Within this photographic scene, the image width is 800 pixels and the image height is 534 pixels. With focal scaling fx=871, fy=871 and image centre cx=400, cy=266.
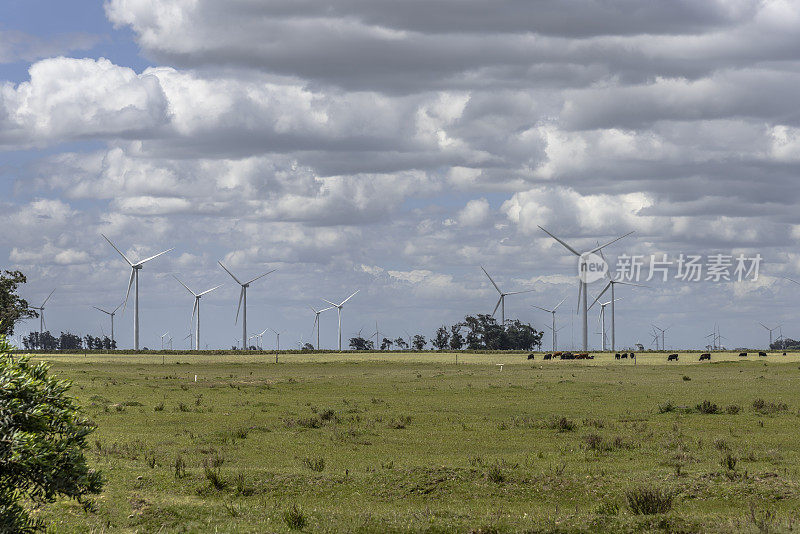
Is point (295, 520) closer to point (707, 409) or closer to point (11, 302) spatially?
point (707, 409)

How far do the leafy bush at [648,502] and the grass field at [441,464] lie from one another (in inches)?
3.0

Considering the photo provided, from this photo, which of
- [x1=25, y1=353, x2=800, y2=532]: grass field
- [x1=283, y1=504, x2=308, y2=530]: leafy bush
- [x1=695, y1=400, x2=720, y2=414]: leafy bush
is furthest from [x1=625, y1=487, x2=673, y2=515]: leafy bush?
[x1=695, y1=400, x2=720, y2=414]: leafy bush

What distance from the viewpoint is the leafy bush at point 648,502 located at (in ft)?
67.4

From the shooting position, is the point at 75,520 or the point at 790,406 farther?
the point at 790,406

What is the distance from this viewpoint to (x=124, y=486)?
83.5 feet

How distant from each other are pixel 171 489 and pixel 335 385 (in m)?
52.2

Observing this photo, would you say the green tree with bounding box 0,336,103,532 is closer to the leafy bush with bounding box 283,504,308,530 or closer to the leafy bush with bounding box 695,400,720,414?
the leafy bush with bounding box 283,504,308,530

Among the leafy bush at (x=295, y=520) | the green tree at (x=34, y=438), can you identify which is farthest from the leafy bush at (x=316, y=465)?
the green tree at (x=34, y=438)

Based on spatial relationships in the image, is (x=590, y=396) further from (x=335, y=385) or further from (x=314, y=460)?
(x=314, y=460)

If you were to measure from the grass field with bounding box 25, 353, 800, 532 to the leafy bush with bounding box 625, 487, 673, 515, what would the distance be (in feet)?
0.25

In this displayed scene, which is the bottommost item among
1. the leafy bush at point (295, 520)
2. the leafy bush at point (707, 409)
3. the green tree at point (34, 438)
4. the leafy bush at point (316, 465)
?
the leafy bush at point (707, 409)

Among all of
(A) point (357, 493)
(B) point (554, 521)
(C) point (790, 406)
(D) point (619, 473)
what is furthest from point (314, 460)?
(C) point (790, 406)

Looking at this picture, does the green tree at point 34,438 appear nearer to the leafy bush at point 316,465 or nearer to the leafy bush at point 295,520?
the leafy bush at point 295,520

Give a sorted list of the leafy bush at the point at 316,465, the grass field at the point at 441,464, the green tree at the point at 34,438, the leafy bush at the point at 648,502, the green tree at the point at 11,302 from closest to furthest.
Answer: the green tree at the point at 34,438
the grass field at the point at 441,464
the leafy bush at the point at 648,502
the leafy bush at the point at 316,465
the green tree at the point at 11,302
